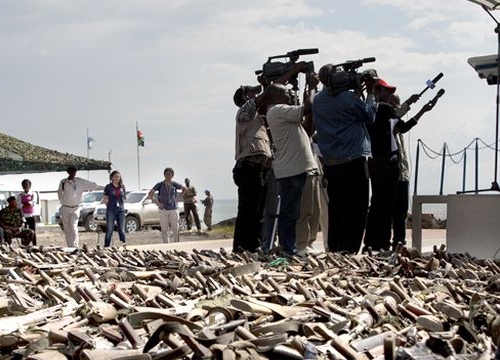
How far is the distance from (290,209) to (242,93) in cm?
180

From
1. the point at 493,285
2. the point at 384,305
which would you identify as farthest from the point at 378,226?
the point at 384,305

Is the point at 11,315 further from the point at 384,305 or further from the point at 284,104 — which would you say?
the point at 284,104

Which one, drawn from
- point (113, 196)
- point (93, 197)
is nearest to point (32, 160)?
point (113, 196)

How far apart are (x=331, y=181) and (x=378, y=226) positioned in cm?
120

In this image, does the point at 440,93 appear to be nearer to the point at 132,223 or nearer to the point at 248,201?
the point at 248,201

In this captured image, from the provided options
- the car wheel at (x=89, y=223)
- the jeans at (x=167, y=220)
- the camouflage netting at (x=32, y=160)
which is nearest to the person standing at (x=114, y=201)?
the jeans at (x=167, y=220)

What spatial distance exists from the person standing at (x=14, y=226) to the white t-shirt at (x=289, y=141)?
802 cm

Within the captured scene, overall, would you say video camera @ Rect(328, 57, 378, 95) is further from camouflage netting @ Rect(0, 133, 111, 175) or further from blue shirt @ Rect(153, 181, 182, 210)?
camouflage netting @ Rect(0, 133, 111, 175)

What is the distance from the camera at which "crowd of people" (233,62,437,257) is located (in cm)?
745

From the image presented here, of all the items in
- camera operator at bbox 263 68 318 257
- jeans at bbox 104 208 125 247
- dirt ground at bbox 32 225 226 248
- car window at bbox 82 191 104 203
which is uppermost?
camera operator at bbox 263 68 318 257

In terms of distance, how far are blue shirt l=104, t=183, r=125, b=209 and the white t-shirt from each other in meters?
8.55

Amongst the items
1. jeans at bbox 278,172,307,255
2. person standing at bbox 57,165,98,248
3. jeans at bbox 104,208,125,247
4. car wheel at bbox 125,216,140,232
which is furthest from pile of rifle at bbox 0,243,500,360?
car wheel at bbox 125,216,140,232

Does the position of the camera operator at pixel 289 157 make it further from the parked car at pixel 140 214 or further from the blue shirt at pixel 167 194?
the parked car at pixel 140 214

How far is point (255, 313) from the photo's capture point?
3.37 m
